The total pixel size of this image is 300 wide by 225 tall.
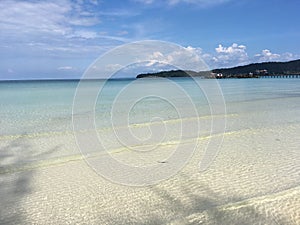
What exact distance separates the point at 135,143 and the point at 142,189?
4282 millimetres

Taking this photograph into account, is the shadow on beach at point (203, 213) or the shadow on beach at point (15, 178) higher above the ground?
the shadow on beach at point (15, 178)

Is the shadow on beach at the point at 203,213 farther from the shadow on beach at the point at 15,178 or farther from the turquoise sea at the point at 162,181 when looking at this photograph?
the shadow on beach at the point at 15,178

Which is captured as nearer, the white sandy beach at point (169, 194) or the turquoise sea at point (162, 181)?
the white sandy beach at point (169, 194)

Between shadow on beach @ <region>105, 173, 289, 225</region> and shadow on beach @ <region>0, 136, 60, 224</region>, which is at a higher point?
shadow on beach @ <region>0, 136, 60, 224</region>

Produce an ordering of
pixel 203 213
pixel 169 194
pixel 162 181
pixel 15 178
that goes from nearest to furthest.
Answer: pixel 203 213 → pixel 169 194 → pixel 162 181 → pixel 15 178

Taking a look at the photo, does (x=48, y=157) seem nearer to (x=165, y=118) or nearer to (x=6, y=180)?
(x=6, y=180)

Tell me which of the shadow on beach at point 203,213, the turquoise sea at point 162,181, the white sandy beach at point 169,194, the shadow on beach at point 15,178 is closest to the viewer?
the shadow on beach at point 203,213

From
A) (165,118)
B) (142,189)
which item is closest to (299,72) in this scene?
(165,118)

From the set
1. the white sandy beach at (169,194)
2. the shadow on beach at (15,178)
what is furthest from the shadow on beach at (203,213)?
the shadow on beach at (15,178)

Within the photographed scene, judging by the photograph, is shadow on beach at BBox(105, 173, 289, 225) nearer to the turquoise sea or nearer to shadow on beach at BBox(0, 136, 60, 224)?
the turquoise sea

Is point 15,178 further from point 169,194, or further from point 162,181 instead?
point 169,194

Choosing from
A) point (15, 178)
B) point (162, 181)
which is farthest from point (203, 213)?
point (15, 178)

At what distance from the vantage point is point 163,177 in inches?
239

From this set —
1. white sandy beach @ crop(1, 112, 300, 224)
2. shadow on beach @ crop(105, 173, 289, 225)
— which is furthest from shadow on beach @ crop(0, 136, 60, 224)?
shadow on beach @ crop(105, 173, 289, 225)
